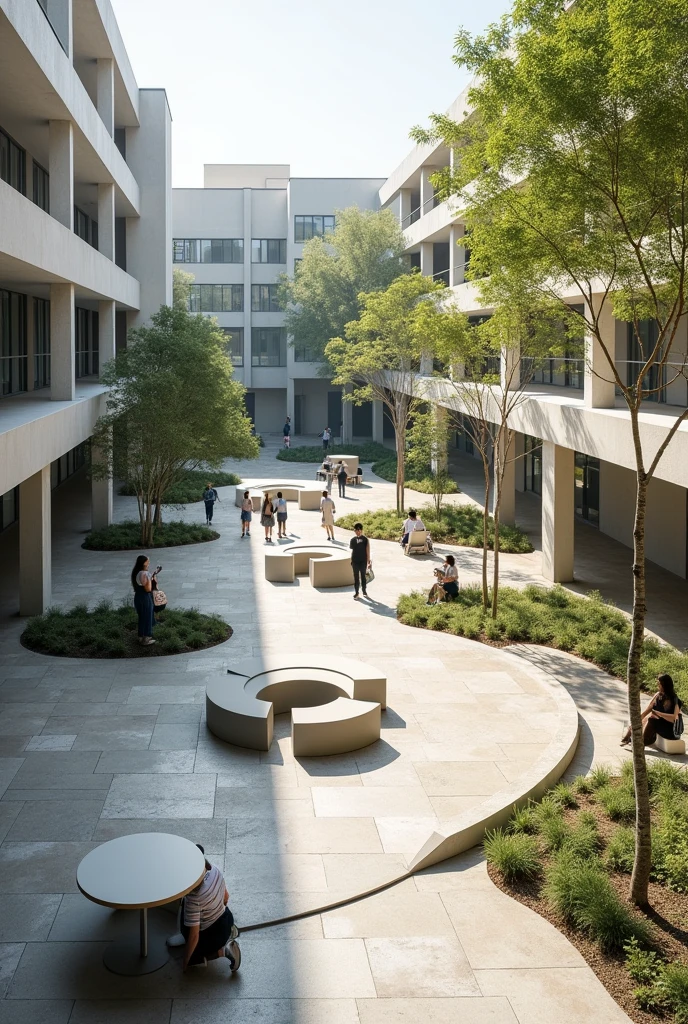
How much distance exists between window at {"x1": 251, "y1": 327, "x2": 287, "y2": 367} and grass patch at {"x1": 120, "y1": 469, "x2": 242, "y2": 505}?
22.3 m

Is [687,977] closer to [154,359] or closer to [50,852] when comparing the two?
[50,852]

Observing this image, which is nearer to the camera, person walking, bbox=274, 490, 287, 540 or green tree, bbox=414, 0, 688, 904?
green tree, bbox=414, 0, 688, 904

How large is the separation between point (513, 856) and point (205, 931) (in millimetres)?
3104

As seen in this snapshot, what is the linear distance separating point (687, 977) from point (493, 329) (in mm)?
13353

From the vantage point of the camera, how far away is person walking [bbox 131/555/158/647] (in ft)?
55.5

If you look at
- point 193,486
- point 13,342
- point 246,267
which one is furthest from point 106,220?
point 246,267

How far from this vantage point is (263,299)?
6431 centimetres

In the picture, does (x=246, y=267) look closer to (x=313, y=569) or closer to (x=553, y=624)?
(x=313, y=569)

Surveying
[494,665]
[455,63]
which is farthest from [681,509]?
[455,63]

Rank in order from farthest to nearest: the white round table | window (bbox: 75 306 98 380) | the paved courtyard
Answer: window (bbox: 75 306 98 380)
the white round table
the paved courtyard

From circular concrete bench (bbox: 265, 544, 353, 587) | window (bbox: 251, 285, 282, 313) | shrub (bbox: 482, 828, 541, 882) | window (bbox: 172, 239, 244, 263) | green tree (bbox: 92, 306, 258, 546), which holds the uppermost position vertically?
window (bbox: 172, 239, 244, 263)

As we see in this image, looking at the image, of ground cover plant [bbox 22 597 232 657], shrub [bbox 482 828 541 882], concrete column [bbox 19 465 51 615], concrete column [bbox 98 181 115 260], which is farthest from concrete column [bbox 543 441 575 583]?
concrete column [bbox 98 181 115 260]

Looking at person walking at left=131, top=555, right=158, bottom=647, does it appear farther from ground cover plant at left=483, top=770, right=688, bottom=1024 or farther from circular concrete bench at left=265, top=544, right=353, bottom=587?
ground cover plant at left=483, top=770, right=688, bottom=1024

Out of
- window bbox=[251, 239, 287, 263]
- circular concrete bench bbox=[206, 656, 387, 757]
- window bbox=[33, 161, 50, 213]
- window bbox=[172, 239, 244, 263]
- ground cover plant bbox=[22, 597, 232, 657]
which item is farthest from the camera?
window bbox=[251, 239, 287, 263]
